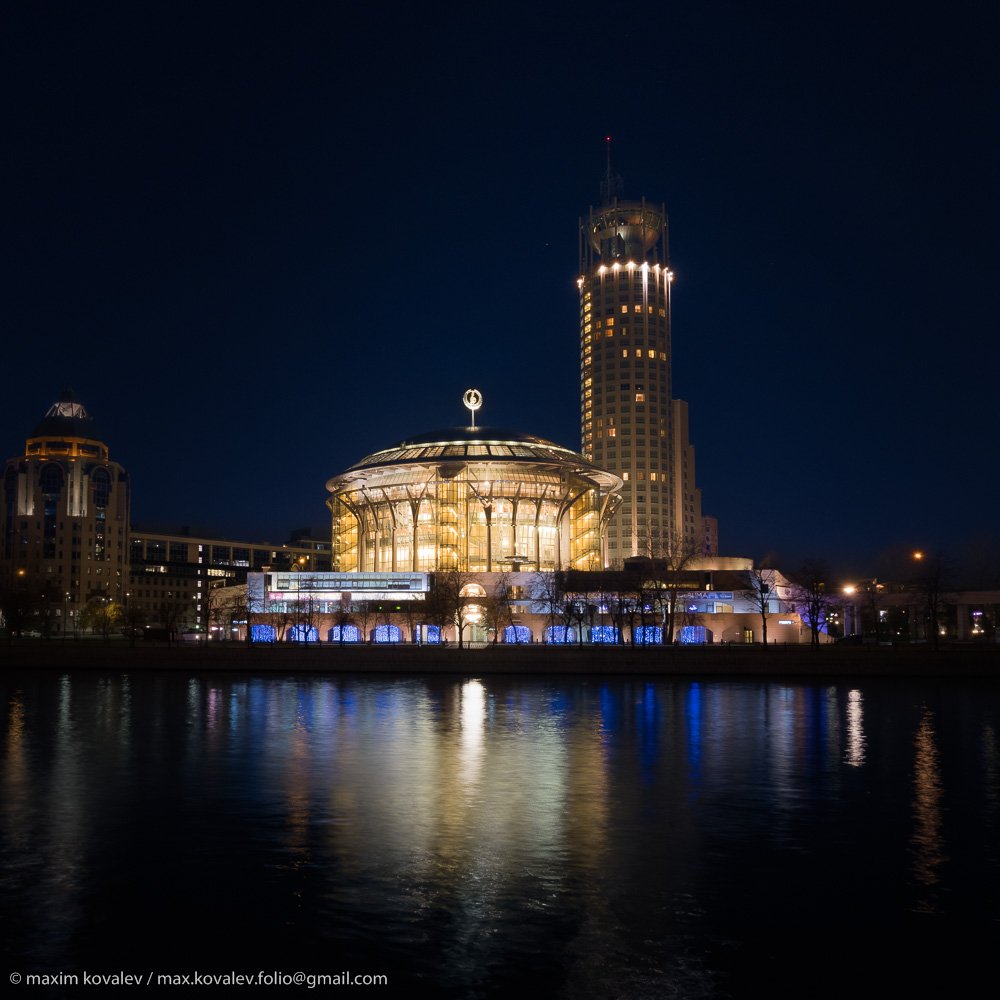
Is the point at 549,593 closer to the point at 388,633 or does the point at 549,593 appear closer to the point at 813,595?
the point at 388,633

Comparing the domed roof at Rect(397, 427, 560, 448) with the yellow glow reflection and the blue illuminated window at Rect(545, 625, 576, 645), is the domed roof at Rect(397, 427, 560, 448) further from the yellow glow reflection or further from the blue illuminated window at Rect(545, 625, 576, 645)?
the yellow glow reflection

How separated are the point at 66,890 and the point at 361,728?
67.4 ft

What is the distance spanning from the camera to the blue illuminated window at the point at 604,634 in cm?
9112

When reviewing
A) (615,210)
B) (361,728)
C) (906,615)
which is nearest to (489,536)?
(906,615)

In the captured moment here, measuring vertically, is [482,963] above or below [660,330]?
below

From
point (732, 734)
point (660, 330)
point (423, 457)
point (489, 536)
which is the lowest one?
point (732, 734)

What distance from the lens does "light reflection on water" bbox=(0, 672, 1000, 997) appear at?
12.2m

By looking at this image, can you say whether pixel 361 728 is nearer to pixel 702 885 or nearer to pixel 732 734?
pixel 732 734

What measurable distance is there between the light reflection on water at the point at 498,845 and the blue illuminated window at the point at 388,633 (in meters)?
59.7

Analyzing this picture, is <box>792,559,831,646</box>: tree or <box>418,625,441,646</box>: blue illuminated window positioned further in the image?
<box>418,625,441,646</box>: blue illuminated window

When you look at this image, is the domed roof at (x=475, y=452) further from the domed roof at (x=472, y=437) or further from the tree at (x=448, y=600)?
the tree at (x=448, y=600)

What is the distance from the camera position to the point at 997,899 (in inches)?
560

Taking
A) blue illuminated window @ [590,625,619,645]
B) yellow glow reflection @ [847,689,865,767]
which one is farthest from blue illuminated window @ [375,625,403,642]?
yellow glow reflection @ [847,689,865,767]

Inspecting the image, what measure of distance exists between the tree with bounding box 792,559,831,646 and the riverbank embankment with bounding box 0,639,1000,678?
483 inches
